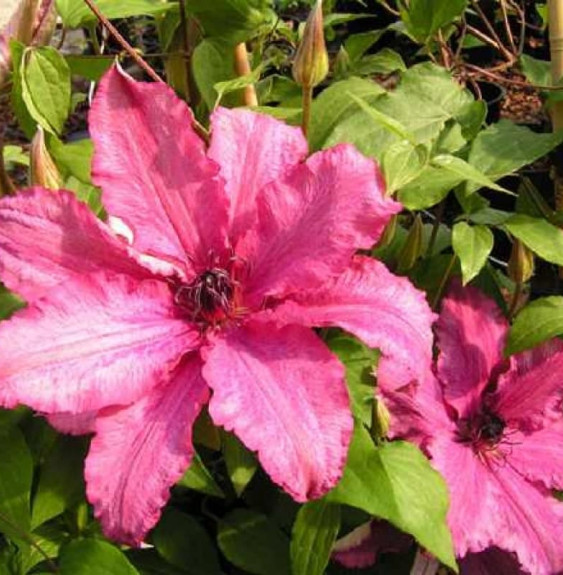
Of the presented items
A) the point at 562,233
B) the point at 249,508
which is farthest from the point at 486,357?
the point at 249,508

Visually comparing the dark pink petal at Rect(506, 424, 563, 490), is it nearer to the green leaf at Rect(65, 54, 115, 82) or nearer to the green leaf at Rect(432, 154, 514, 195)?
the green leaf at Rect(432, 154, 514, 195)

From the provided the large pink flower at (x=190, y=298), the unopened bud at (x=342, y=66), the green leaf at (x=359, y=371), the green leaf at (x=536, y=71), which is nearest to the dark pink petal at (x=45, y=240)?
the large pink flower at (x=190, y=298)

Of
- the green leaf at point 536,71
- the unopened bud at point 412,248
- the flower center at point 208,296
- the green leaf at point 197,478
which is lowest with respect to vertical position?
the green leaf at point 197,478

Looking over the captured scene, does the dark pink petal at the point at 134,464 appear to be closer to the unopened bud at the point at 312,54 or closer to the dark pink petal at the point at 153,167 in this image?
the dark pink petal at the point at 153,167

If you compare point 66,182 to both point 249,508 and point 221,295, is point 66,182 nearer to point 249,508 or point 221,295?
point 221,295

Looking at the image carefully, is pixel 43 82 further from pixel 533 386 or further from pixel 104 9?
pixel 533 386

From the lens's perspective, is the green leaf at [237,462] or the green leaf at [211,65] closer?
the green leaf at [237,462]
